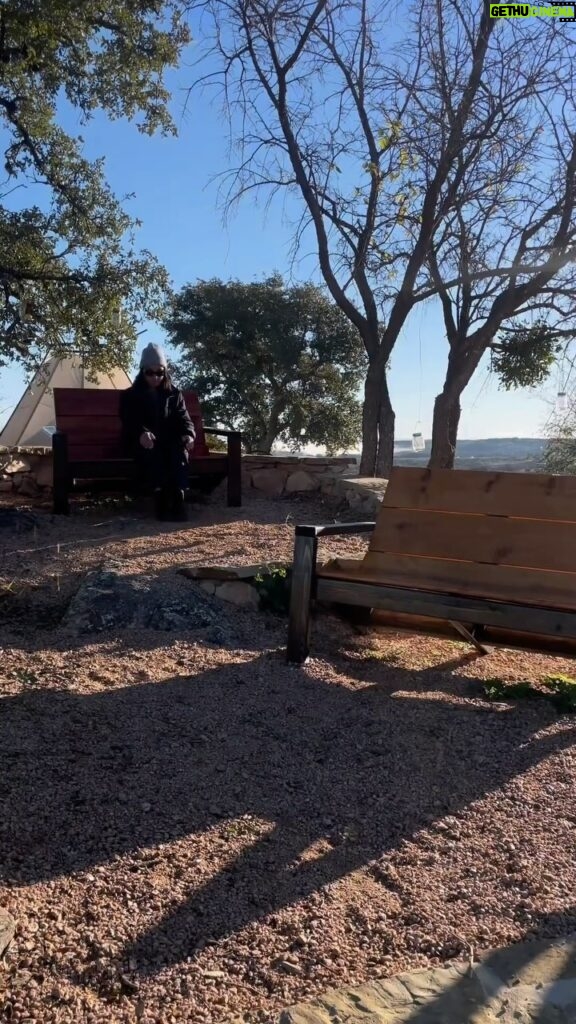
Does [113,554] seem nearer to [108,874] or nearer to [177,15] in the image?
[108,874]

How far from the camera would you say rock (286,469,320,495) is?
7676mm

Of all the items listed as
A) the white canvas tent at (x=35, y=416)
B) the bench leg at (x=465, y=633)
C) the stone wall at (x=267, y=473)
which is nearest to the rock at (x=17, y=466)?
the stone wall at (x=267, y=473)

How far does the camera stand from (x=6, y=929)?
1.74 meters

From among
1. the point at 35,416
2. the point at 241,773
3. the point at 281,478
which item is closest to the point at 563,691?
the point at 241,773

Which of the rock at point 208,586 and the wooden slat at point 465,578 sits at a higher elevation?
the wooden slat at point 465,578

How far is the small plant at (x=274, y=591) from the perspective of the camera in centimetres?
438

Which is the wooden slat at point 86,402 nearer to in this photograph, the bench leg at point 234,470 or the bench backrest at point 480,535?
the bench leg at point 234,470

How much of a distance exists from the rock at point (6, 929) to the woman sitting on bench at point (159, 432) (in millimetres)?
4429

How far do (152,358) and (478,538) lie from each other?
3594 millimetres

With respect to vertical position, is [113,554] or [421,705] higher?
[113,554]

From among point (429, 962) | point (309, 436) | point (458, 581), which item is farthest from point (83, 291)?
point (309, 436)

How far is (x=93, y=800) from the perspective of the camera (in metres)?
2.35

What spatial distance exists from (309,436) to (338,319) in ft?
7.94

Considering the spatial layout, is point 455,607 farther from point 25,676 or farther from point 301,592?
point 25,676
